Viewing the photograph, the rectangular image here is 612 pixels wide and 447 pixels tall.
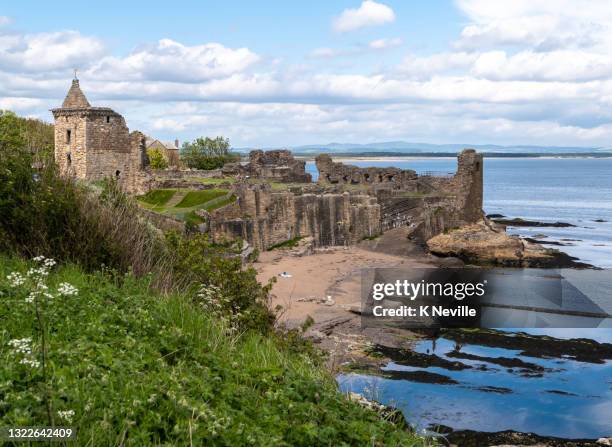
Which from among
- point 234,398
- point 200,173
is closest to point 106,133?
point 200,173

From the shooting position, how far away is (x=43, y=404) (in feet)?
17.5

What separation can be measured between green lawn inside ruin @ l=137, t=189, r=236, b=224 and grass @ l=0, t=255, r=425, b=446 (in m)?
27.5

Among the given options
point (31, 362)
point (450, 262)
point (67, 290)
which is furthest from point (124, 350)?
point (450, 262)

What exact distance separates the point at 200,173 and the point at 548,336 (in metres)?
30.3

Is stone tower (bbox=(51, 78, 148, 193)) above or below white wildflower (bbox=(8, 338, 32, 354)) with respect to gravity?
above

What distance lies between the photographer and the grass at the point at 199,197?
38.5 metres

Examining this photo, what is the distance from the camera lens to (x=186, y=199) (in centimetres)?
3925

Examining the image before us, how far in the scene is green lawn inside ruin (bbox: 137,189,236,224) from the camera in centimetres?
3699

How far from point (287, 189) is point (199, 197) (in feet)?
27.9

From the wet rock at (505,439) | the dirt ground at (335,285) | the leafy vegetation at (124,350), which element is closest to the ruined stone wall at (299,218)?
the dirt ground at (335,285)

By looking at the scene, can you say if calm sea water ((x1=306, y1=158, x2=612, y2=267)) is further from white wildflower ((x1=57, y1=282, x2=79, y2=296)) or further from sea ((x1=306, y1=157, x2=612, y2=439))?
white wildflower ((x1=57, y1=282, x2=79, y2=296))

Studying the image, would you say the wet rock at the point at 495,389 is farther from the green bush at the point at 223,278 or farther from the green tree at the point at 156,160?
the green tree at the point at 156,160

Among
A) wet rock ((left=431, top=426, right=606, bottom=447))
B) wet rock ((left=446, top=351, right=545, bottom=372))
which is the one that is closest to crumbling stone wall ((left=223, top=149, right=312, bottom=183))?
wet rock ((left=446, top=351, right=545, bottom=372))

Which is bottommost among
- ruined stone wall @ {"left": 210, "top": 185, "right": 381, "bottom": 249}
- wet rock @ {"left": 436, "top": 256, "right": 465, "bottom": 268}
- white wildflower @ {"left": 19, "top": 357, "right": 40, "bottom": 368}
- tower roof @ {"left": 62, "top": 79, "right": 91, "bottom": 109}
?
wet rock @ {"left": 436, "top": 256, "right": 465, "bottom": 268}
